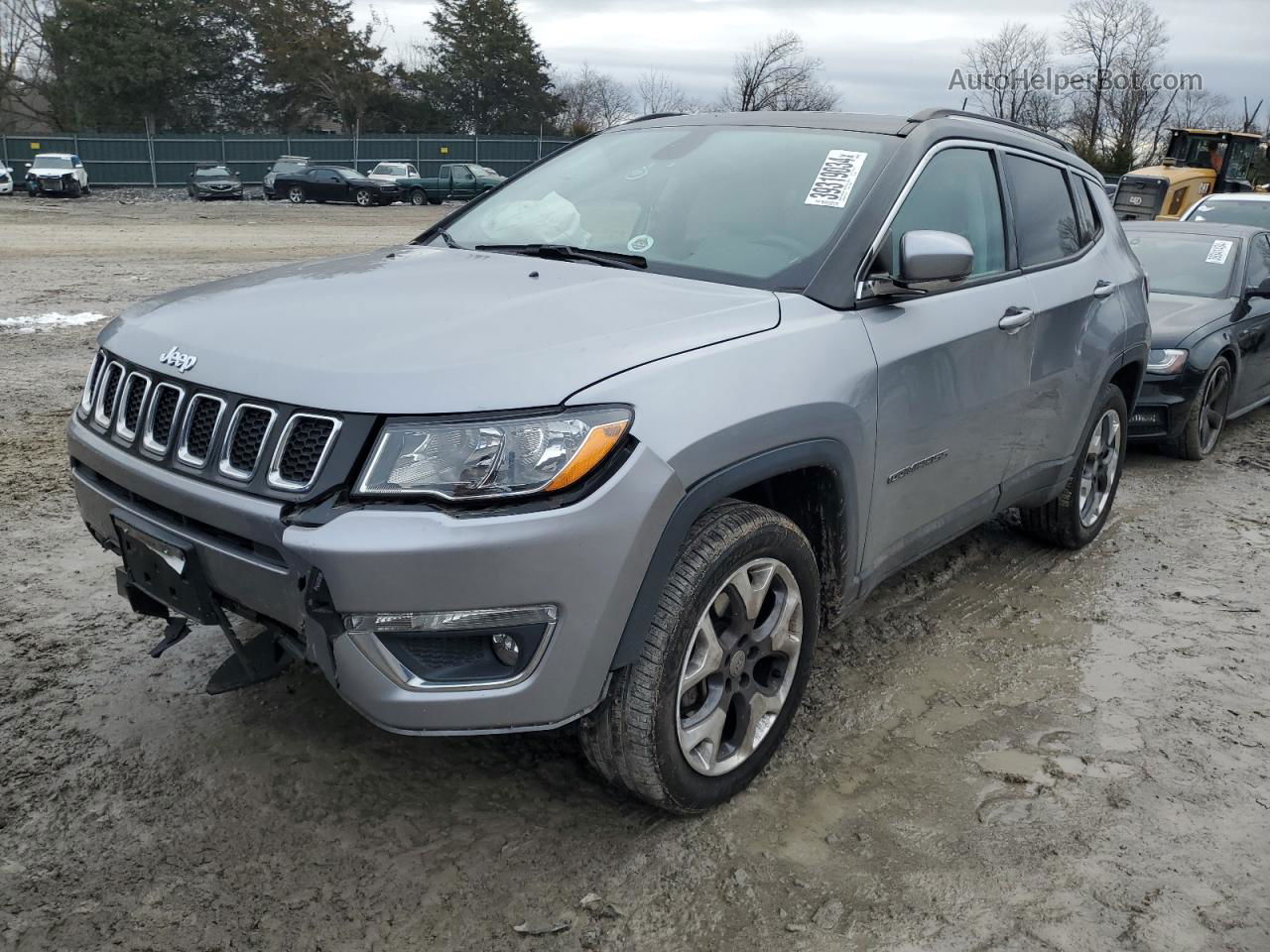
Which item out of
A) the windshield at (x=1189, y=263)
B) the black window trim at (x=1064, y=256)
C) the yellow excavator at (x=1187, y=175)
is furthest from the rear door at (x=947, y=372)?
the yellow excavator at (x=1187, y=175)

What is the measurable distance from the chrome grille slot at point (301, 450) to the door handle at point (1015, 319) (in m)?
2.33

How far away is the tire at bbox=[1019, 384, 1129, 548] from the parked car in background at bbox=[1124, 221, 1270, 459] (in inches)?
72.2

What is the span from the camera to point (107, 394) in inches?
116

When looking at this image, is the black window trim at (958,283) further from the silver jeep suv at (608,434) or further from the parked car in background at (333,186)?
the parked car in background at (333,186)

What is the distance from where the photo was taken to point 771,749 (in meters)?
3.06

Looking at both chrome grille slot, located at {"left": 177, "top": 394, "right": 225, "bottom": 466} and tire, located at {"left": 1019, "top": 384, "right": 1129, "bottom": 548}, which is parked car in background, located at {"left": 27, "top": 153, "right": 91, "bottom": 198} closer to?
tire, located at {"left": 1019, "top": 384, "right": 1129, "bottom": 548}

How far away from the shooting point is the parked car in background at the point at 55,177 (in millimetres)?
32781

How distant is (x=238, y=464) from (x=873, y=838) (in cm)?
184

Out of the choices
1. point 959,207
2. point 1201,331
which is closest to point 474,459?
point 959,207

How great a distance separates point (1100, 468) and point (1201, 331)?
2520 mm

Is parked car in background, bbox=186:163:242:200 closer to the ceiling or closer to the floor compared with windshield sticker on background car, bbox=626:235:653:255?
closer to the floor

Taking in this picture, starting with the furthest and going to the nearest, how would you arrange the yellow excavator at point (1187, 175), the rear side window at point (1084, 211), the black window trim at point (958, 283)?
the yellow excavator at point (1187, 175) → the rear side window at point (1084, 211) → the black window trim at point (958, 283)

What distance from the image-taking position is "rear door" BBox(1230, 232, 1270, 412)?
7336 millimetres

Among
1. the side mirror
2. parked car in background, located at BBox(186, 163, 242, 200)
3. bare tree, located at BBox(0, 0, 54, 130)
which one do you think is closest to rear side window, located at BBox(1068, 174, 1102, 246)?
the side mirror
